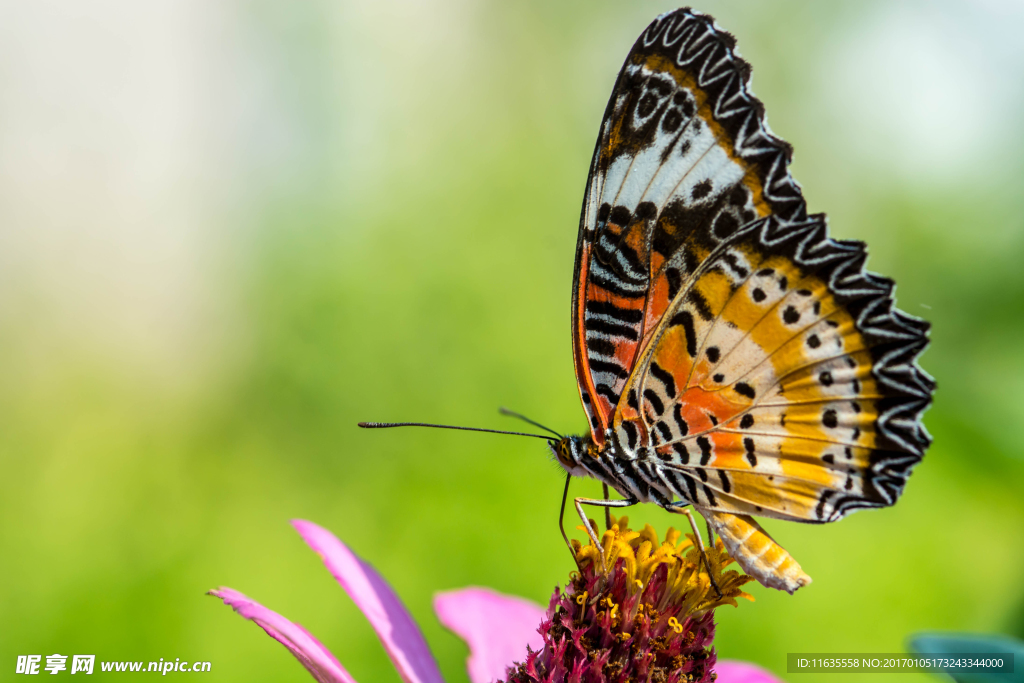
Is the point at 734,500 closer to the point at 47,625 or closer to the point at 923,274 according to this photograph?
the point at 47,625

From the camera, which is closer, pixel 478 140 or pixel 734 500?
pixel 734 500

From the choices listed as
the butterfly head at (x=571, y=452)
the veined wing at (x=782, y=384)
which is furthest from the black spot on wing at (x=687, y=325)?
the butterfly head at (x=571, y=452)

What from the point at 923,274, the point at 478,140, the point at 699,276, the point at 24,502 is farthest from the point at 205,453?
the point at 923,274

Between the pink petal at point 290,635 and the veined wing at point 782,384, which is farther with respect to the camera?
the veined wing at point 782,384

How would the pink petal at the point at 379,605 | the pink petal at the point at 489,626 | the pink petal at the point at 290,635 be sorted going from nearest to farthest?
the pink petal at the point at 290,635 → the pink petal at the point at 379,605 → the pink petal at the point at 489,626

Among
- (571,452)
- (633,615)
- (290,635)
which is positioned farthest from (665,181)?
(290,635)

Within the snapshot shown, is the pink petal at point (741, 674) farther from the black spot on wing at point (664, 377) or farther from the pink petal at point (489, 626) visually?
the black spot on wing at point (664, 377)

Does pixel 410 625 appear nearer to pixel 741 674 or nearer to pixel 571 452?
pixel 571 452
